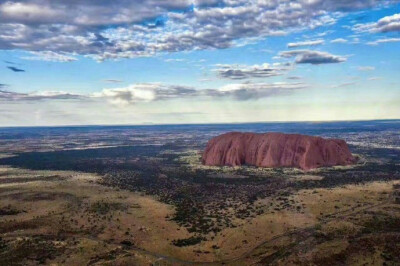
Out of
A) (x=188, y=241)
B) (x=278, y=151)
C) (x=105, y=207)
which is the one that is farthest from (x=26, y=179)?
(x=278, y=151)

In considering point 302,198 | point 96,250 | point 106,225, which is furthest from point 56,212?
point 302,198

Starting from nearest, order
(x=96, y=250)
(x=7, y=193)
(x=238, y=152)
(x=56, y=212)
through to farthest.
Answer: (x=96, y=250) < (x=56, y=212) < (x=7, y=193) < (x=238, y=152)

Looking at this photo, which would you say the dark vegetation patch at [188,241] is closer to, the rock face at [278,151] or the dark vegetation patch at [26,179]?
the rock face at [278,151]

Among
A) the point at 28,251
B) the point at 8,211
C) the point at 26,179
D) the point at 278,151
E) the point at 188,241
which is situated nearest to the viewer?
the point at 28,251

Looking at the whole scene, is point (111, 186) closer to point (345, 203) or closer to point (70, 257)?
point (70, 257)

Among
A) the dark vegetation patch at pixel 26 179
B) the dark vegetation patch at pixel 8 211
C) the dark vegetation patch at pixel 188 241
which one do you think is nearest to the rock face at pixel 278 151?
the dark vegetation patch at pixel 26 179

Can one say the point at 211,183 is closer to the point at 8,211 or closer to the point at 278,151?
the point at 278,151
